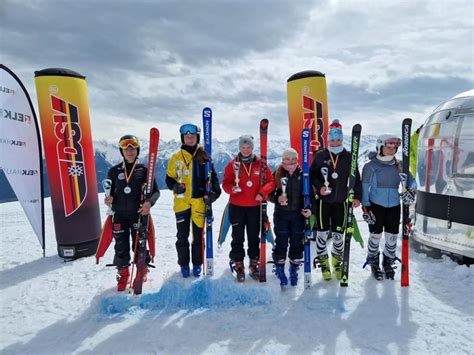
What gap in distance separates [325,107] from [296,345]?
20.6 feet

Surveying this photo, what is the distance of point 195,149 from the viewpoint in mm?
5723

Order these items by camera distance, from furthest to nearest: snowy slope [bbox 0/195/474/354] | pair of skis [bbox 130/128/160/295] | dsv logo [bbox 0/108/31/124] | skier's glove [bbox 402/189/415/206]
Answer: dsv logo [bbox 0/108/31/124], skier's glove [bbox 402/189/415/206], pair of skis [bbox 130/128/160/295], snowy slope [bbox 0/195/474/354]

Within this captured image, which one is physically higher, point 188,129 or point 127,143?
point 188,129

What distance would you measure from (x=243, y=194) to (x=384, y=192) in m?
2.34

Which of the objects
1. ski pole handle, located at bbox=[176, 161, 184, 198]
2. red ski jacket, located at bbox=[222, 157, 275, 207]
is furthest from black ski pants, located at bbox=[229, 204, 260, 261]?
ski pole handle, located at bbox=[176, 161, 184, 198]

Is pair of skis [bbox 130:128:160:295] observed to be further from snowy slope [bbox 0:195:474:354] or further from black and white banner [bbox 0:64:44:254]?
black and white banner [bbox 0:64:44:254]

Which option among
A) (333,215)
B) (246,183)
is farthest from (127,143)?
(333,215)

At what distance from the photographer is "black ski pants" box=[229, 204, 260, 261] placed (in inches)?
220

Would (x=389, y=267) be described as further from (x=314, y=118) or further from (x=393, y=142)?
(x=314, y=118)

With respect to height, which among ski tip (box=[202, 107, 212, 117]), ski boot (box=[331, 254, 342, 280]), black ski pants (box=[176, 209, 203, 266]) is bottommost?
ski boot (box=[331, 254, 342, 280])

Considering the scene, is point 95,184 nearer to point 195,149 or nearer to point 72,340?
point 195,149

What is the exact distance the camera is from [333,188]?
18.3 feet

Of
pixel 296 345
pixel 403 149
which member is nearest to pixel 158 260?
pixel 296 345

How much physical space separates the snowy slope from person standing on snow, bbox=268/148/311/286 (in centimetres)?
42
